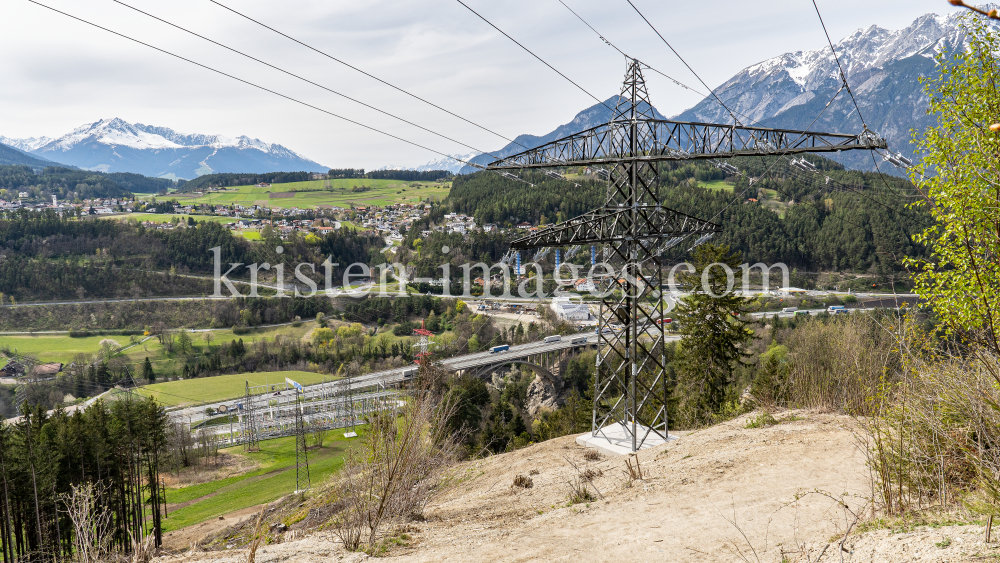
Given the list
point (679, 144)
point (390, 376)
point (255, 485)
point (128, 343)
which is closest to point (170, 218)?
point (128, 343)

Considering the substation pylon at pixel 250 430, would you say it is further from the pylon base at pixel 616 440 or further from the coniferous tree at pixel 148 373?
the pylon base at pixel 616 440

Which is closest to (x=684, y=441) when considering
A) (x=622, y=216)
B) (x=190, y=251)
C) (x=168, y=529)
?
(x=622, y=216)

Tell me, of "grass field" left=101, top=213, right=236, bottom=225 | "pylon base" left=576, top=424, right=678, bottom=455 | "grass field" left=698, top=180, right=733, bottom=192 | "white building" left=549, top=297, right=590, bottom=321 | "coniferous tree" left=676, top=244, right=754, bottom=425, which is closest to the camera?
"pylon base" left=576, top=424, right=678, bottom=455

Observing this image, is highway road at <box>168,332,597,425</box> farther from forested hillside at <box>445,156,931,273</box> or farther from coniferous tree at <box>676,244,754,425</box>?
coniferous tree at <box>676,244,754,425</box>

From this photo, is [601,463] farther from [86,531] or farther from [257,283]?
[257,283]

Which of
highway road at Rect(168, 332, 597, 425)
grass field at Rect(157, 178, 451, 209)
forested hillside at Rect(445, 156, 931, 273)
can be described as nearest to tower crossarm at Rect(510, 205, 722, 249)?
highway road at Rect(168, 332, 597, 425)

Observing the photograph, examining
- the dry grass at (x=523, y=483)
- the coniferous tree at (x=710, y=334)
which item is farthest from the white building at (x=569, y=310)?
the dry grass at (x=523, y=483)

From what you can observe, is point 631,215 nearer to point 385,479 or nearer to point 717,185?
point 385,479
